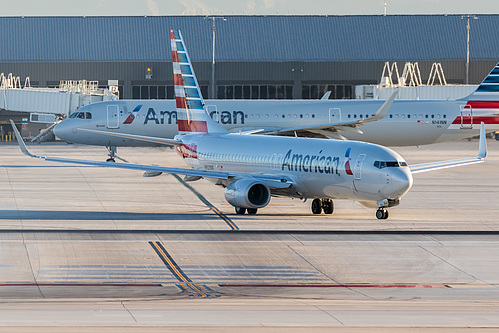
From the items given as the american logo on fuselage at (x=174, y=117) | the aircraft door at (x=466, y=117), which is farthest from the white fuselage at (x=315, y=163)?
the aircraft door at (x=466, y=117)

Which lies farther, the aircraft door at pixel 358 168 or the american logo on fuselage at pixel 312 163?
the american logo on fuselage at pixel 312 163

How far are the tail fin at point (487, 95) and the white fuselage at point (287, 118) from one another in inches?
18.5

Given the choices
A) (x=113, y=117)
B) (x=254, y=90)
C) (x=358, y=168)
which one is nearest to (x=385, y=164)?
(x=358, y=168)

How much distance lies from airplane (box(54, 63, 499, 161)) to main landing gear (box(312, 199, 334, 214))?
24399 millimetres

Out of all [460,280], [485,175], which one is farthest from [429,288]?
[485,175]

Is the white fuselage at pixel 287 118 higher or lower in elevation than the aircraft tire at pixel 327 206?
higher

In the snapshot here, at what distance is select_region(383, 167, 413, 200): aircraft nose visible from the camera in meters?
39.7

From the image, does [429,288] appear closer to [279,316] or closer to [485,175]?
[279,316]

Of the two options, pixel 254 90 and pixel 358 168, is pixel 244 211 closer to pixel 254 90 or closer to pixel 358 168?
pixel 358 168

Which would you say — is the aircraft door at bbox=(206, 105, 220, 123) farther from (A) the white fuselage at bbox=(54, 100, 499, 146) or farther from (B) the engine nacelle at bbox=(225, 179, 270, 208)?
(B) the engine nacelle at bbox=(225, 179, 270, 208)

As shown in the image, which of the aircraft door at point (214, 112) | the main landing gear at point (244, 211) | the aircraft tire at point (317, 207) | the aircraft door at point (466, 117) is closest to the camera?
the main landing gear at point (244, 211)

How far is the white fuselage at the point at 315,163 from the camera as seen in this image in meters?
40.1

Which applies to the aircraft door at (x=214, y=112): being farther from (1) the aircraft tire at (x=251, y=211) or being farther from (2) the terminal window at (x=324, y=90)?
(2) the terminal window at (x=324, y=90)

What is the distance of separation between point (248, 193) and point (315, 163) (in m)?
3.08
